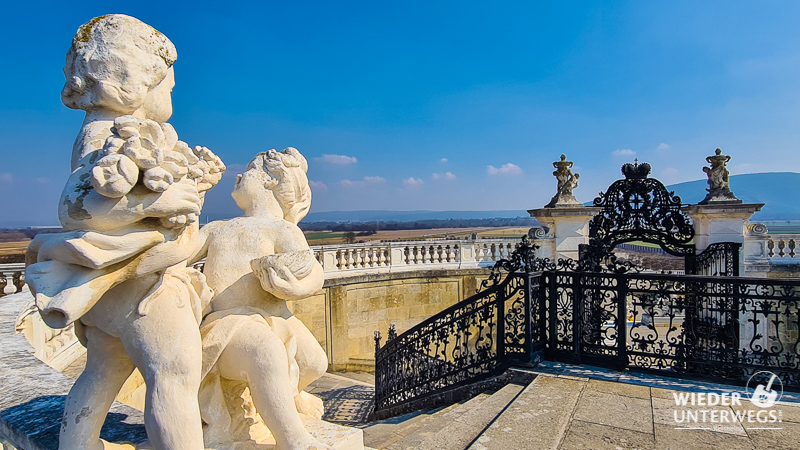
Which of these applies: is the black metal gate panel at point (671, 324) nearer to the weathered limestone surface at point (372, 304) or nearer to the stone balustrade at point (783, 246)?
the stone balustrade at point (783, 246)

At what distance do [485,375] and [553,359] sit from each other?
39.0 inches

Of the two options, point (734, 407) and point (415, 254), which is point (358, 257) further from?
point (734, 407)

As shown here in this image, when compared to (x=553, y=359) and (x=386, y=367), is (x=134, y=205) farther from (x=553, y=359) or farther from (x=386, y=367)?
(x=386, y=367)

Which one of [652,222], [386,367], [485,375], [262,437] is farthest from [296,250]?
[652,222]

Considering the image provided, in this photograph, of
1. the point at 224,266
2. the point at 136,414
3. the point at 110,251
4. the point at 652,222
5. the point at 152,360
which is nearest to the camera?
the point at 110,251

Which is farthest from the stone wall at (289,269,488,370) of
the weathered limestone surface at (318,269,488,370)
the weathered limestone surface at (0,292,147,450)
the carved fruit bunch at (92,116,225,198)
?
the carved fruit bunch at (92,116,225,198)

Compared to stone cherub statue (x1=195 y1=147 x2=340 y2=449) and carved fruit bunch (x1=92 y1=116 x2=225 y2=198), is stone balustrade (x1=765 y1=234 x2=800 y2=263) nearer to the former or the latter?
stone cherub statue (x1=195 y1=147 x2=340 y2=449)

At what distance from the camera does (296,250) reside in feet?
7.96

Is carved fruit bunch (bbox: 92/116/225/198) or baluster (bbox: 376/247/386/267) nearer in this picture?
carved fruit bunch (bbox: 92/116/225/198)

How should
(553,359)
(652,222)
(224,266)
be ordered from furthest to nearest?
(652,222), (553,359), (224,266)

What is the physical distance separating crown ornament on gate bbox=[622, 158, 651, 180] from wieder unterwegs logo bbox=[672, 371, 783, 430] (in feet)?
14.5

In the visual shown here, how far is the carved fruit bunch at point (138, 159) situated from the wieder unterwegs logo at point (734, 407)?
15.3ft

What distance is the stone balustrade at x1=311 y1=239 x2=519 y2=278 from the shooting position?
40.8ft

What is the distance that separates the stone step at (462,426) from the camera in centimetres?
389
